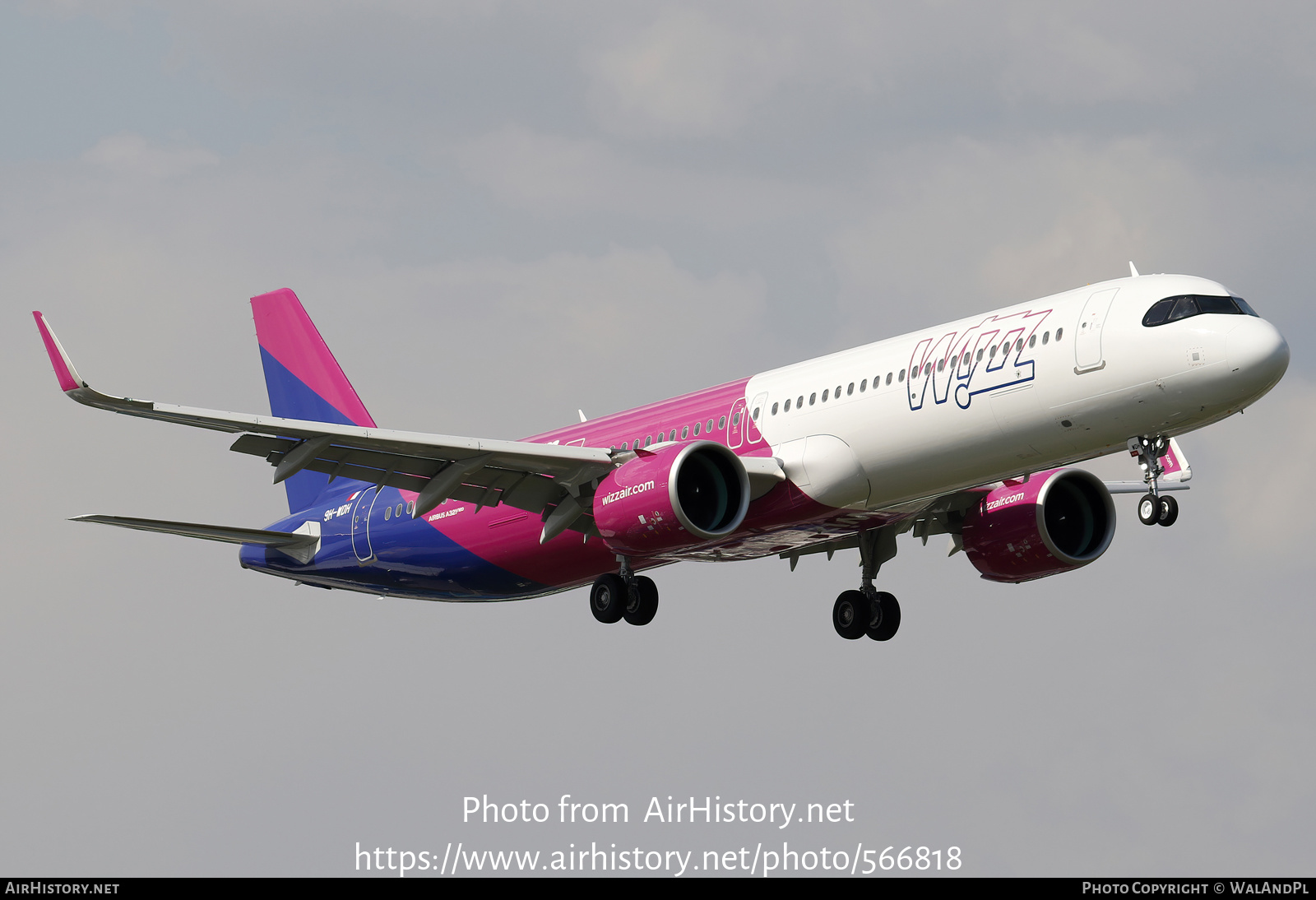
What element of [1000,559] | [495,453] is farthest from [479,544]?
[1000,559]

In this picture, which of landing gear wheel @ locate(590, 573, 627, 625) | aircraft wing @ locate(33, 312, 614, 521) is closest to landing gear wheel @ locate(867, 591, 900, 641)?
landing gear wheel @ locate(590, 573, 627, 625)

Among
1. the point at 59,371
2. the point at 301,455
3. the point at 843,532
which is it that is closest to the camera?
the point at 59,371

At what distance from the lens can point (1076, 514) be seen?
1507 inches

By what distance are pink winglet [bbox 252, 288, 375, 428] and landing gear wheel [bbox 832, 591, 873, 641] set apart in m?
12.9

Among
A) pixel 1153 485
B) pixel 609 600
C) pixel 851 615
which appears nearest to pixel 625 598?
pixel 609 600

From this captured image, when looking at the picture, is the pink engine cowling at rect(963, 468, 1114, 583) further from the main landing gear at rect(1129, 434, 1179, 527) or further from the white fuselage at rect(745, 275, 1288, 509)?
the main landing gear at rect(1129, 434, 1179, 527)

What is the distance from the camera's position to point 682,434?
36.2 meters

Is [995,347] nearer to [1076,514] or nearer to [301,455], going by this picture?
[1076,514]

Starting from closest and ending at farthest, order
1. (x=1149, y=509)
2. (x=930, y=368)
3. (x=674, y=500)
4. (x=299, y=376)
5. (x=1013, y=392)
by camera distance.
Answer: (x=1149, y=509) → (x=1013, y=392) → (x=930, y=368) → (x=674, y=500) → (x=299, y=376)

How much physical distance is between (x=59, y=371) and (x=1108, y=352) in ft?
57.2

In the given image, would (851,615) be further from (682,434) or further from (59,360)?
(59,360)

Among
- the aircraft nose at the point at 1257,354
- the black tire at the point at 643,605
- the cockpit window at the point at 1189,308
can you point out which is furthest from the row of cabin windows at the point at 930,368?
the black tire at the point at 643,605

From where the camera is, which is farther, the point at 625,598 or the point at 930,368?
the point at 625,598

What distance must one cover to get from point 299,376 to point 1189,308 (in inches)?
951
